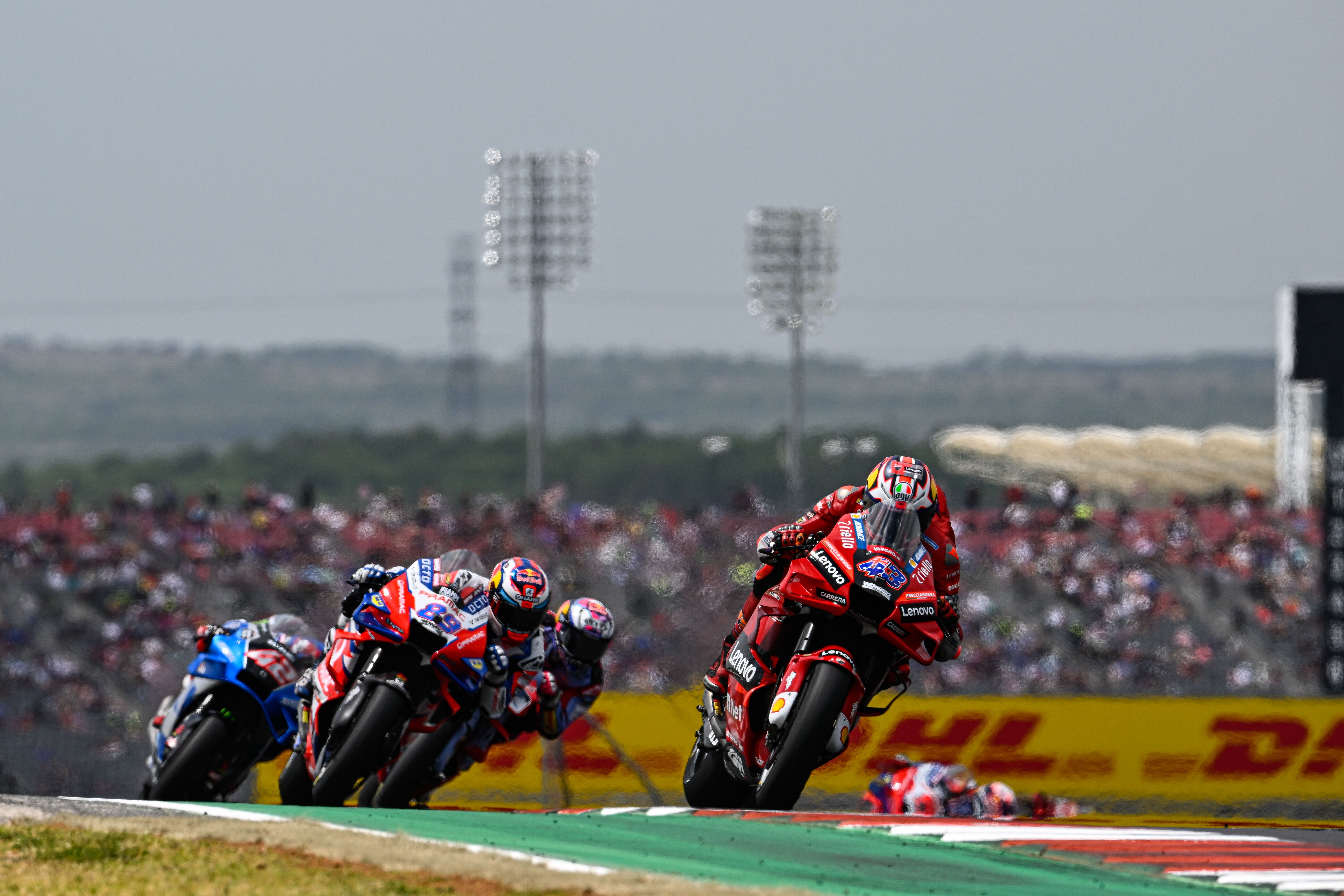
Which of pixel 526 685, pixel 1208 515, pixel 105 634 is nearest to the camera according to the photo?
pixel 526 685

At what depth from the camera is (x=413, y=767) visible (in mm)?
10539

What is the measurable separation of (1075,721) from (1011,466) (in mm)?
43516

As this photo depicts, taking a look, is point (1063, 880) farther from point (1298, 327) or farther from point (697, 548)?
point (697, 548)

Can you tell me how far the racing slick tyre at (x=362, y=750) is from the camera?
9.73 m

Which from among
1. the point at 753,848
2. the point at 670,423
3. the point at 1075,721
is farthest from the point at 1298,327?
the point at 670,423

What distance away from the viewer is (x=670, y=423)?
80.4m

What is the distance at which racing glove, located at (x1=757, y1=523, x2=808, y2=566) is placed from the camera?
9.64 m

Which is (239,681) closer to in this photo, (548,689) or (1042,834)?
(548,689)

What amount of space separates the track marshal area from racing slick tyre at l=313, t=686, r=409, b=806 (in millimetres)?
474

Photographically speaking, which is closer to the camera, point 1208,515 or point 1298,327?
point 1298,327

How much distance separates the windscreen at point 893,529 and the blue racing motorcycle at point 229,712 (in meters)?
3.70

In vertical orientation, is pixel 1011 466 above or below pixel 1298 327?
below

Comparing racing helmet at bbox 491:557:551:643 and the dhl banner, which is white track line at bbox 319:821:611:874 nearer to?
racing helmet at bbox 491:557:551:643

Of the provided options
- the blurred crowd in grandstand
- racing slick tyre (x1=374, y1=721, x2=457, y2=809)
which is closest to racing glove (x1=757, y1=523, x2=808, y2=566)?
racing slick tyre (x1=374, y1=721, x2=457, y2=809)
